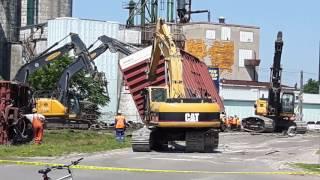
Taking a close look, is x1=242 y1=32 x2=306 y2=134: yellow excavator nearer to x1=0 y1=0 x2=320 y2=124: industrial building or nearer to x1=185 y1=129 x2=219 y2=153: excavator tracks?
x1=0 y1=0 x2=320 y2=124: industrial building

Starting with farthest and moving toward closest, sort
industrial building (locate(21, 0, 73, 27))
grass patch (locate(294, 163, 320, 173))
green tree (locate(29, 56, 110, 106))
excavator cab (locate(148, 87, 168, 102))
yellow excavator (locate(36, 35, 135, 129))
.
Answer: industrial building (locate(21, 0, 73, 27)) < green tree (locate(29, 56, 110, 106)) < yellow excavator (locate(36, 35, 135, 129)) < excavator cab (locate(148, 87, 168, 102)) < grass patch (locate(294, 163, 320, 173))

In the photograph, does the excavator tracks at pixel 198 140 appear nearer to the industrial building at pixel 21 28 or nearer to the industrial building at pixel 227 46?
the industrial building at pixel 21 28

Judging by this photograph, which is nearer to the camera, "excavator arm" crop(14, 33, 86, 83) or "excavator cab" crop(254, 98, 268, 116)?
"excavator arm" crop(14, 33, 86, 83)

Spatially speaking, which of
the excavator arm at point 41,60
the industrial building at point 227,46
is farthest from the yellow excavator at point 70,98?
the industrial building at point 227,46

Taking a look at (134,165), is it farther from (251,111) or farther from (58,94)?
(251,111)

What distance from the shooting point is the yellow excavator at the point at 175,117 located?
26.3 metres

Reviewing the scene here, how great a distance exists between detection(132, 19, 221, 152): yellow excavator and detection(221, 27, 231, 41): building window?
69.3 metres

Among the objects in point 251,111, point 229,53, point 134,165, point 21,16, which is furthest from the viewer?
point 229,53

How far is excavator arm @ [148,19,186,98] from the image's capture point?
28188 millimetres

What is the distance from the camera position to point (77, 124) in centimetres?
4778

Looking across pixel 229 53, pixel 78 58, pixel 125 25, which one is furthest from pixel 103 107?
pixel 229 53

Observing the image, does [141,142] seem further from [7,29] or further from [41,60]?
[7,29]

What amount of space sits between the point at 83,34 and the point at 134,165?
52761mm

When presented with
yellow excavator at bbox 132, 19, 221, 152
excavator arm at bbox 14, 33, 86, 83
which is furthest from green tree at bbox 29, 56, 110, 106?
yellow excavator at bbox 132, 19, 221, 152
